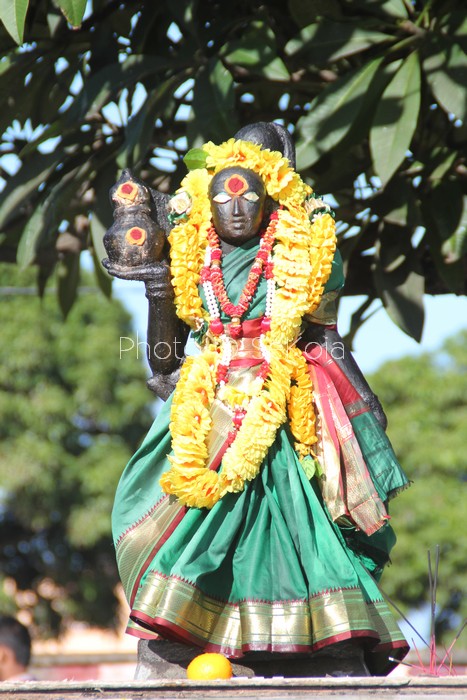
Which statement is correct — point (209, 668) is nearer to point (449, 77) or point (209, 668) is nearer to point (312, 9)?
point (449, 77)

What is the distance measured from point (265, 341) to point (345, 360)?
13.2 inches

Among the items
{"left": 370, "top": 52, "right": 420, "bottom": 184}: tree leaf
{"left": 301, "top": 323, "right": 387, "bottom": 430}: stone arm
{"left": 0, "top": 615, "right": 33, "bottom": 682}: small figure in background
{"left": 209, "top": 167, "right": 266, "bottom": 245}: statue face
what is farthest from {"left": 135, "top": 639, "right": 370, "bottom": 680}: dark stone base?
{"left": 370, "top": 52, "right": 420, "bottom": 184}: tree leaf

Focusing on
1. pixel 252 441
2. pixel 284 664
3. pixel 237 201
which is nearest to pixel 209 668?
pixel 284 664

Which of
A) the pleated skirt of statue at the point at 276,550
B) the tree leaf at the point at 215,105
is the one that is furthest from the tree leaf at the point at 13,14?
the pleated skirt of statue at the point at 276,550

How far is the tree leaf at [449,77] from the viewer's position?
4.75m

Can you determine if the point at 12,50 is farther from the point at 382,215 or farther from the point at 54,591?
the point at 54,591

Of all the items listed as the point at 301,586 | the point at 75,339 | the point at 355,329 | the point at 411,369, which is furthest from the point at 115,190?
the point at 411,369

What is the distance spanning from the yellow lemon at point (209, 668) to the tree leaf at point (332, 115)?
2.13m

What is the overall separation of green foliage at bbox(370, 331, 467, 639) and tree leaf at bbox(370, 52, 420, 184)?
35.9ft

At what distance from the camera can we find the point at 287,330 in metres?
4.14

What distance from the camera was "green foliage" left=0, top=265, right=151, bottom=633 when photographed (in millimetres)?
15672

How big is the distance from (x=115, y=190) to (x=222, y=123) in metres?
0.85

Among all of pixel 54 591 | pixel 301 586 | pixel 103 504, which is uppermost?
pixel 301 586

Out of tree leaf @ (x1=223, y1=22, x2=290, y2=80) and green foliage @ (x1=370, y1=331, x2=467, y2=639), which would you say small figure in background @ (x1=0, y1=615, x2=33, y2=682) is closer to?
tree leaf @ (x1=223, y1=22, x2=290, y2=80)
